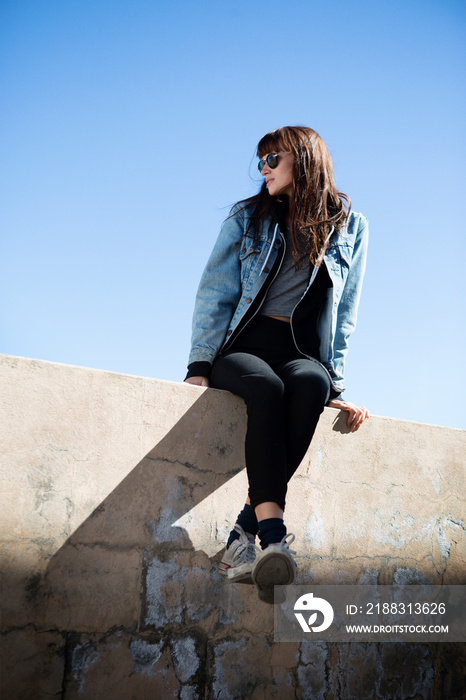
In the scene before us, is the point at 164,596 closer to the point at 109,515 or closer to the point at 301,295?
the point at 109,515

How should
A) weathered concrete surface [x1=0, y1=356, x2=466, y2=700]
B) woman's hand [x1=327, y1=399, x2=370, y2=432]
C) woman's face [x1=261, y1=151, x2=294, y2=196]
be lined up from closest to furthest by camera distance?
weathered concrete surface [x1=0, y1=356, x2=466, y2=700] < woman's hand [x1=327, y1=399, x2=370, y2=432] < woman's face [x1=261, y1=151, x2=294, y2=196]

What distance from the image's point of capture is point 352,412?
226cm

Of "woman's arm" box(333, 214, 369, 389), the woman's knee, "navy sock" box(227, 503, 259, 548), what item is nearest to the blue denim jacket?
"woman's arm" box(333, 214, 369, 389)

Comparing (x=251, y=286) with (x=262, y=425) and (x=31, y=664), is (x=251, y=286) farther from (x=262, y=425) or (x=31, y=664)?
(x=31, y=664)

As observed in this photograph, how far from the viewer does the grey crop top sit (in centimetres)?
224

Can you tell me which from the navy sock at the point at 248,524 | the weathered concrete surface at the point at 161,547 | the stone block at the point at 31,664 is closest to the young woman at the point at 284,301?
the navy sock at the point at 248,524

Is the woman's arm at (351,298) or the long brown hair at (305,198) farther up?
the long brown hair at (305,198)

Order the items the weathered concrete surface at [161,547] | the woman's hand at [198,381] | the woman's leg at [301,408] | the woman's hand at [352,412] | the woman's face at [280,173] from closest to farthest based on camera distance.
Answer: the weathered concrete surface at [161,547]
the woman's leg at [301,408]
the woman's hand at [198,381]
the woman's hand at [352,412]
the woman's face at [280,173]

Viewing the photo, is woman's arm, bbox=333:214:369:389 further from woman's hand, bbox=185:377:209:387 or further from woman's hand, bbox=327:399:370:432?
woman's hand, bbox=185:377:209:387

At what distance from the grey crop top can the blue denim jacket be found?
0.05m

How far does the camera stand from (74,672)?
1.67 metres

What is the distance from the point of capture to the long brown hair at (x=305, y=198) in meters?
2.33

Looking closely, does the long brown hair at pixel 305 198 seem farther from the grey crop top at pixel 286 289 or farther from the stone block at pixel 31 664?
the stone block at pixel 31 664

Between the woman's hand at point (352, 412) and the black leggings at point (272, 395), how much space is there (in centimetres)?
21
